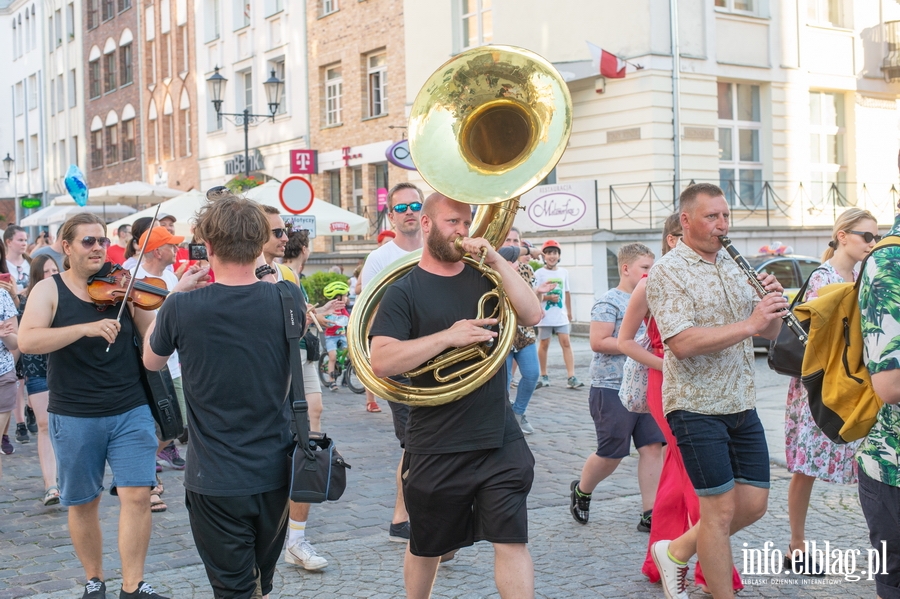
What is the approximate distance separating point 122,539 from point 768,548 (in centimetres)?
330

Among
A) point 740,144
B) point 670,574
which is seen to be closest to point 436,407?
point 670,574

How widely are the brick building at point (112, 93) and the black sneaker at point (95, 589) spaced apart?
112ft

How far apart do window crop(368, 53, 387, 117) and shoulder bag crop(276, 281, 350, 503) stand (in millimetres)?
22203

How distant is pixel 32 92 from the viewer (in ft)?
161

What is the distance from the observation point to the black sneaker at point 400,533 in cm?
553

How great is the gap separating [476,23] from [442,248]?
19849mm

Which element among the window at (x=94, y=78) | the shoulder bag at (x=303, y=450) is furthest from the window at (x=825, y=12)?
the window at (x=94, y=78)

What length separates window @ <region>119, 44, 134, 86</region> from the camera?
38125mm

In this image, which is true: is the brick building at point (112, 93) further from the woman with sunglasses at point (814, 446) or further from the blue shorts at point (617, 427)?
the woman with sunglasses at point (814, 446)

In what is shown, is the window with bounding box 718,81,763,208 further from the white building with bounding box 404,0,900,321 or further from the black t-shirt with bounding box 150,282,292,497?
the black t-shirt with bounding box 150,282,292,497

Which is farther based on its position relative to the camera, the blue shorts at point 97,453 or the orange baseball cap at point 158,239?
the orange baseball cap at point 158,239

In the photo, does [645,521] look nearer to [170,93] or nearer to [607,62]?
[607,62]

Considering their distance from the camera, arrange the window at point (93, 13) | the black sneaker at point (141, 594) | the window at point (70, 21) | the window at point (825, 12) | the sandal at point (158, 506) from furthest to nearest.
Result: the window at point (70, 21) < the window at point (93, 13) < the window at point (825, 12) < the sandal at point (158, 506) < the black sneaker at point (141, 594)

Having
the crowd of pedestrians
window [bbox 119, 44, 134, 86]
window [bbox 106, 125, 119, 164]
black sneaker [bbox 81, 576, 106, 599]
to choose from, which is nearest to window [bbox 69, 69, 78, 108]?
window [bbox 106, 125, 119, 164]
